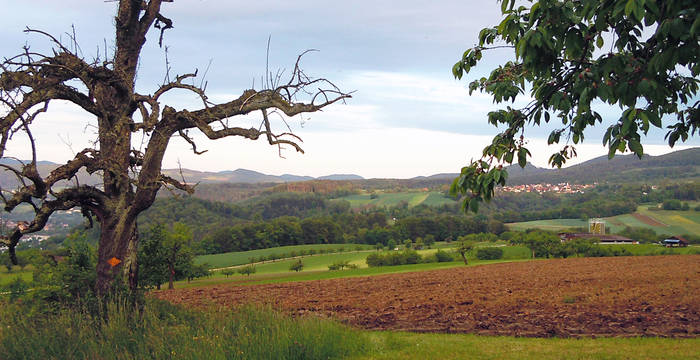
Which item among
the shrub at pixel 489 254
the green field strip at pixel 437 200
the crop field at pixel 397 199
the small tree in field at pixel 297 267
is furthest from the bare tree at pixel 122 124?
the crop field at pixel 397 199

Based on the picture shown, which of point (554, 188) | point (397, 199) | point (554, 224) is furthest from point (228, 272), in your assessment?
point (554, 188)

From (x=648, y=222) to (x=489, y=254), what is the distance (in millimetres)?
55593

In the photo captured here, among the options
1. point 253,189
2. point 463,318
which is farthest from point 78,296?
point 253,189

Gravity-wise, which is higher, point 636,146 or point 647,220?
point 636,146

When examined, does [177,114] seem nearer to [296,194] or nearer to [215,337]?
[215,337]

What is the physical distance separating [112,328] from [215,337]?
1.70m

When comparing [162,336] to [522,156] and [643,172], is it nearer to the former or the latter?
[522,156]

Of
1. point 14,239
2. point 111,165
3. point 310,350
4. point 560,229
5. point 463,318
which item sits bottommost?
point 560,229

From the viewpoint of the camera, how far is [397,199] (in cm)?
15725

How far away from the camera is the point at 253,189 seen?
7416 inches

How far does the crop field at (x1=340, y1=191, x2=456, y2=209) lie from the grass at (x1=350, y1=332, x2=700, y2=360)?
132m

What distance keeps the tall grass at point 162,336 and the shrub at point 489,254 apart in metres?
55.3

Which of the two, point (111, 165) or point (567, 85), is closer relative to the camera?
point (567, 85)

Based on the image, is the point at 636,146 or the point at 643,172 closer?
the point at 636,146
